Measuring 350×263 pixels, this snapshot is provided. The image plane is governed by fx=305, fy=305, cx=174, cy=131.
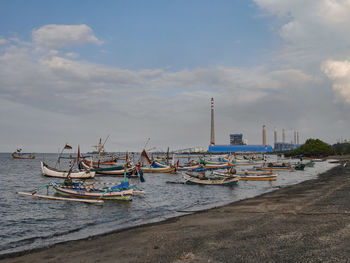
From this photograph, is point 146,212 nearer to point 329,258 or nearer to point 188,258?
point 188,258

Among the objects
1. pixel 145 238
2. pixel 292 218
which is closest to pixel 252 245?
pixel 145 238

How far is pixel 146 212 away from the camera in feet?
82.6

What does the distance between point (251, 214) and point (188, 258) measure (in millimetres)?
10310

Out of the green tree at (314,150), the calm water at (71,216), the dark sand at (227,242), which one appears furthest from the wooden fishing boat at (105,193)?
the green tree at (314,150)

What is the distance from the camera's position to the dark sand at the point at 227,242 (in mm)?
11360

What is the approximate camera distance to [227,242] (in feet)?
43.7

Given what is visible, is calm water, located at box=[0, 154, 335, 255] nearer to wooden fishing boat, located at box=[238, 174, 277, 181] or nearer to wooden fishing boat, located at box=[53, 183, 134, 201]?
wooden fishing boat, located at box=[53, 183, 134, 201]

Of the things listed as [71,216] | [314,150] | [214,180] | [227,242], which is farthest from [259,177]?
[314,150]

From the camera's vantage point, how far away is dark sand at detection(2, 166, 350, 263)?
11.4m

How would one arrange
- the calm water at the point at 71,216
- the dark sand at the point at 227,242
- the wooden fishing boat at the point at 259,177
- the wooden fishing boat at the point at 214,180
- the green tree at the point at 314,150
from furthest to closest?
the green tree at the point at 314,150
the wooden fishing boat at the point at 259,177
the wooden fishing boat at the point at 214,180
the calm water at the point at 71,216
the dark sand at the point at 227,242

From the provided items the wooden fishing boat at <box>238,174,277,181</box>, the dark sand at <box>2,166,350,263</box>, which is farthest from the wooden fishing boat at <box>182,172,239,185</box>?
the dark sand at <box>2,166,350,263</box>

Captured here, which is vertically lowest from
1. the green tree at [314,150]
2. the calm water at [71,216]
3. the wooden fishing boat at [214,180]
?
the calm water at [71,216]

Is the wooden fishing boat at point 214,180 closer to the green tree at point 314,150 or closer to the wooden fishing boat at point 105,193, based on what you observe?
the wooden fishing boat at point 105,193

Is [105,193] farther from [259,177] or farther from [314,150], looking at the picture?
[314,150]
